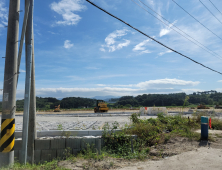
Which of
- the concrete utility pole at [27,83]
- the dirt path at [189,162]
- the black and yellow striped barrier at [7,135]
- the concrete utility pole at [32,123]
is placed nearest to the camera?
the dirt path at [189,162]

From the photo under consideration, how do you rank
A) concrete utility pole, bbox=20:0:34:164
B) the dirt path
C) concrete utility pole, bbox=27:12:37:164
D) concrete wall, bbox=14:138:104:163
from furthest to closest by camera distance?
concrete wall, bbox=14:138:104:163 → concrete utility pole, bbox=27:12:37:164 → concrete utility pole, bbox=20:0:34:164 → the dirt path

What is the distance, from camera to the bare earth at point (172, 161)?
208 inches

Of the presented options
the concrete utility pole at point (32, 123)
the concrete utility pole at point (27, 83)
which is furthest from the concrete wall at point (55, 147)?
the concrete utility pole at point (27, 83)

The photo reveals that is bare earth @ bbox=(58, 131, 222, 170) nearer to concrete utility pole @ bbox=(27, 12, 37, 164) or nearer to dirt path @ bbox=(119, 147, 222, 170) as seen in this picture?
dirt path @ bbox=(119, 147, 222, 170)

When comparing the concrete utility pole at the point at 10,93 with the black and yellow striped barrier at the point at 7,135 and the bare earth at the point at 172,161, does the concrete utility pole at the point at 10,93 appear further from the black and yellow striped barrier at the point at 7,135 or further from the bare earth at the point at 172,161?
the bare earth at the point at 172,161

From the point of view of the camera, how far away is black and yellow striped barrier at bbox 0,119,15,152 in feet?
17.8

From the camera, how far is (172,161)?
5.69m

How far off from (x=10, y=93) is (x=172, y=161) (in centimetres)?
550

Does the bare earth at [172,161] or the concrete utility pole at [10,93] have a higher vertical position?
the concrete utility pole at [10,93]

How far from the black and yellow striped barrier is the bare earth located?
64.4 inches

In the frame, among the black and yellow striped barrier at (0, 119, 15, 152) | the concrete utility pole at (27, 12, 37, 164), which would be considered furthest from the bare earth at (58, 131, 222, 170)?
the concrete utility pole at (27, 12, 37, 164)

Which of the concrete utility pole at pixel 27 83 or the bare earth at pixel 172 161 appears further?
the concrete utility pole at pixel 27 83

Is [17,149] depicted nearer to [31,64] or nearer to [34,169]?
[34,169]

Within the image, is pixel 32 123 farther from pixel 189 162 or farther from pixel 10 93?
pixel 189 162
